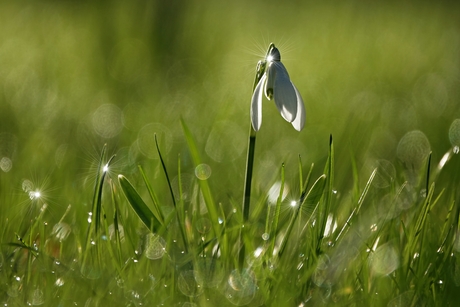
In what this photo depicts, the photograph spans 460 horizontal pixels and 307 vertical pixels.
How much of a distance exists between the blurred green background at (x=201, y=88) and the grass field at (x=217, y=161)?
0.02 m

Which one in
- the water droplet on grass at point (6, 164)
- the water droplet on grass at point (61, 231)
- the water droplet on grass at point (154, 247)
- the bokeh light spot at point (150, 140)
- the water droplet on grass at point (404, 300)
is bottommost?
the water droplet on grass at point (6, 164)

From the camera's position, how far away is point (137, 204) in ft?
4.68

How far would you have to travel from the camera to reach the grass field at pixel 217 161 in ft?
4.25

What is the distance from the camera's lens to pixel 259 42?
19.5ft

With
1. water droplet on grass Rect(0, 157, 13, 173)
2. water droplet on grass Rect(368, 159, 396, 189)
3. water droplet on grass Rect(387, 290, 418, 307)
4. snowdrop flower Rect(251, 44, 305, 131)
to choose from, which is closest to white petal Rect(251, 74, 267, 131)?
snowdrop flower Rect(251, 44, 305, 131)

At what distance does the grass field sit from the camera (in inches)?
51.0

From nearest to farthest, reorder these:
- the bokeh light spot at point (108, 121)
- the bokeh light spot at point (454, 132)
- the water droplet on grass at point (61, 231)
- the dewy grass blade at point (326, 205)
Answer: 1. the dewy grass blade at point (326, 205)
2. the water droplet on grass at point (61, 231)
3. the bokeh light spot at point (454, 132)
4. the bokeh light spot at point (108, 121)

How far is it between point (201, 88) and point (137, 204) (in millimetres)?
2703

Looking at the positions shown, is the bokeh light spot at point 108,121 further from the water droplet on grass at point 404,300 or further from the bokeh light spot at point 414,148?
the water droplet on grass at point 404,300

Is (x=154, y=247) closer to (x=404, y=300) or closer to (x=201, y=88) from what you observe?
(x=404, y=300)

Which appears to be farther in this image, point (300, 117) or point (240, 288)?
point (300, 117)

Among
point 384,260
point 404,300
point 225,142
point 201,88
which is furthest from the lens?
point 201,88

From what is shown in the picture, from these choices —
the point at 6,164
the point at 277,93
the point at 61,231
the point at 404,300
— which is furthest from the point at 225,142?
the point at 404,300

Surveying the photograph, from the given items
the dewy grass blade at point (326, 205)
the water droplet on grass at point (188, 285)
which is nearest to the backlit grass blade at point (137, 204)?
the water droplet on grass at point (188, 285)
